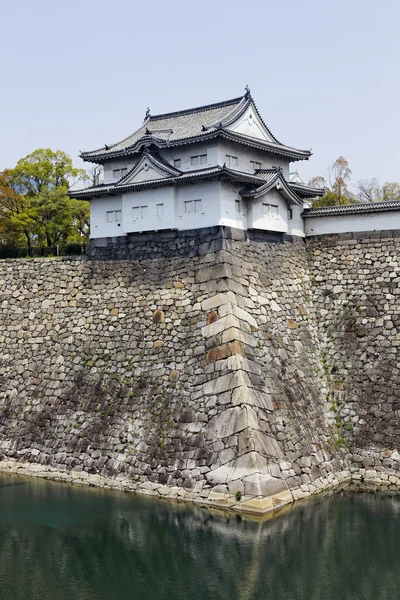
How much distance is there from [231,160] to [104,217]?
183 inches

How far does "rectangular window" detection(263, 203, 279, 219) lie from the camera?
21750 millimetres

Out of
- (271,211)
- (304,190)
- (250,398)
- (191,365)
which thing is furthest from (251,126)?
(250,398)

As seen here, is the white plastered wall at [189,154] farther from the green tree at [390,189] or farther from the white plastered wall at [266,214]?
the green tree at [390,189]

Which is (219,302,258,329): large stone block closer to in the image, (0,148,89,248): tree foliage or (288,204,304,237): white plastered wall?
(288,204,304,237): white plastered wall

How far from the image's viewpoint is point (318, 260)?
2281 cm

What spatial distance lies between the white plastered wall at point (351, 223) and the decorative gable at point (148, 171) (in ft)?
16.7

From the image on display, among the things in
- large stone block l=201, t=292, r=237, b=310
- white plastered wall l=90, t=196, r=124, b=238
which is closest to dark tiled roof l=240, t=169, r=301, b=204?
large stone block l=201, t=292, r=237, b=310

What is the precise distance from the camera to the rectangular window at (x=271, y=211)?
71.4 feet

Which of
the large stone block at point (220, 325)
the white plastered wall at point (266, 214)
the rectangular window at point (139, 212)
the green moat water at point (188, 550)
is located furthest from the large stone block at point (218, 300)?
the green moat water at point (188, 550)

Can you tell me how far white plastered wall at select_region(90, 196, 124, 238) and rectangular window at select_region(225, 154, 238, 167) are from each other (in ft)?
12.4

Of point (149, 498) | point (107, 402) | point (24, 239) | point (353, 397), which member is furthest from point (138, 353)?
A: point (24, 239)

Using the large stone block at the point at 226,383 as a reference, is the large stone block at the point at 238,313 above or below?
above

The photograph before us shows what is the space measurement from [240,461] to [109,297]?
7605mm

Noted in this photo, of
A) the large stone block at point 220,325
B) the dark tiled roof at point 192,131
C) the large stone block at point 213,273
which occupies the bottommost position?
the large stone block at point 220,325
